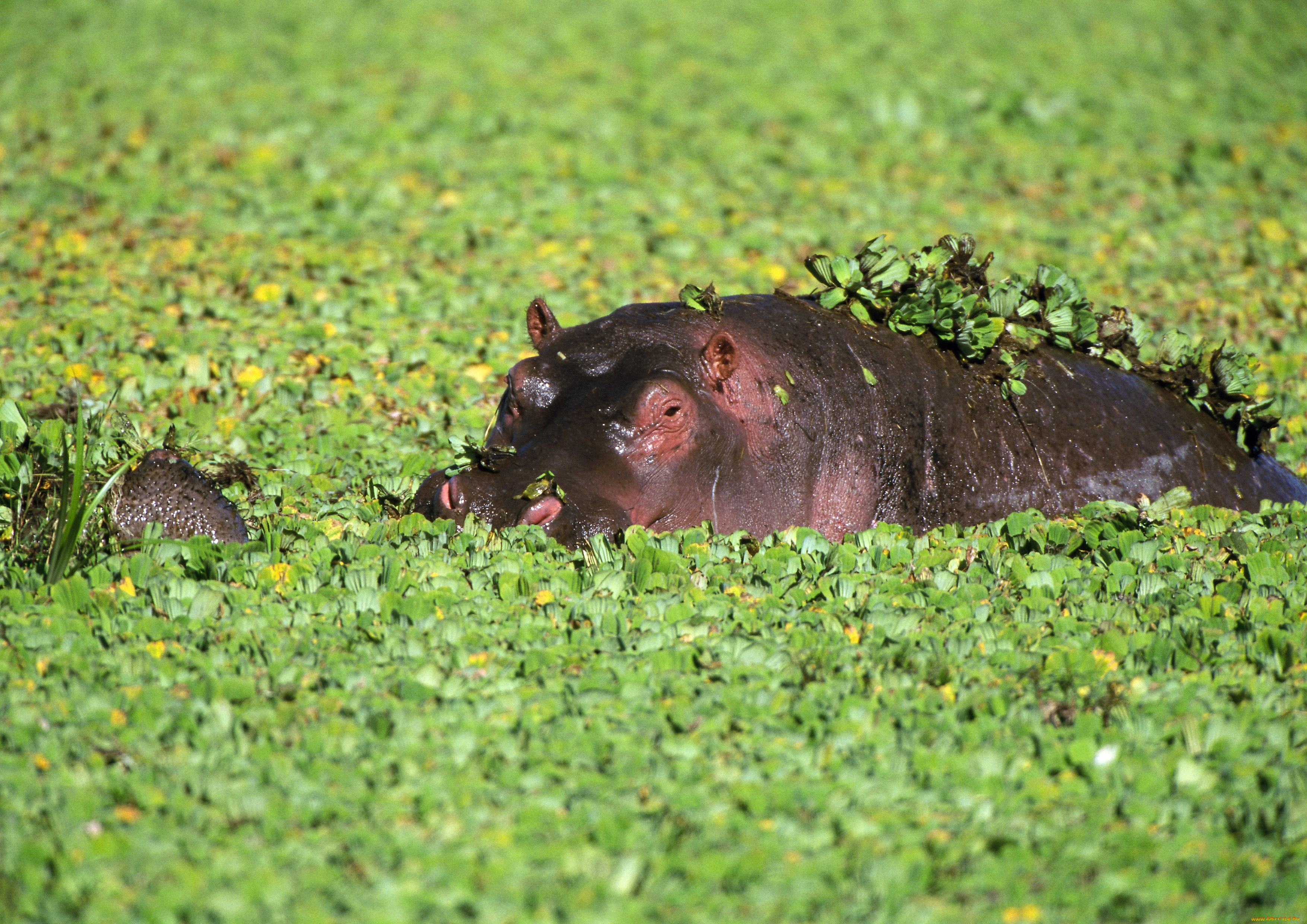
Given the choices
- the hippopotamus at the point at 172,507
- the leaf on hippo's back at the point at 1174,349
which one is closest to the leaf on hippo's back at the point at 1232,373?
the leaf on hippo's back at the point at 1174,349

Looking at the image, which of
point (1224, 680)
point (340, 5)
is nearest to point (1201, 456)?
point (1224, 680)

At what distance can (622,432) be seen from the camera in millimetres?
4320

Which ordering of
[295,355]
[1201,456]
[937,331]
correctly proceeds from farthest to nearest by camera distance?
[295,355] → [1201,456] → [937,331]

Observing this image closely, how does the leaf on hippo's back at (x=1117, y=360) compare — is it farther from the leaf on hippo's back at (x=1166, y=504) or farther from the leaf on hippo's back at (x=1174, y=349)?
the leaf on hippo's back at (x=1166, y=504)

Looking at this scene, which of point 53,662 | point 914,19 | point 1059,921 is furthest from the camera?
point 914,19

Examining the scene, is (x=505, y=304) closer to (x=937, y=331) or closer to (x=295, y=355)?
(x=295, y=355)

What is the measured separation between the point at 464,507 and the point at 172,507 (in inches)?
42.6

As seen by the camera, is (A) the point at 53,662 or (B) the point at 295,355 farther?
(B) the point at 295,355

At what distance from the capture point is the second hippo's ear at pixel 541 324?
473cm

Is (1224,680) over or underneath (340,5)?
underneath

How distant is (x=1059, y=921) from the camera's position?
2818 millimetres

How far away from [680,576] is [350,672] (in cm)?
117

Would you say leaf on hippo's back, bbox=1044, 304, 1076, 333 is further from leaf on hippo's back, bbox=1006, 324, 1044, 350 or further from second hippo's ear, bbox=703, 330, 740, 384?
second hippo's ear, bbox=703, 330, 740, 384

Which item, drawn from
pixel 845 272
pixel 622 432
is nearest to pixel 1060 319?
pixel 845 272
